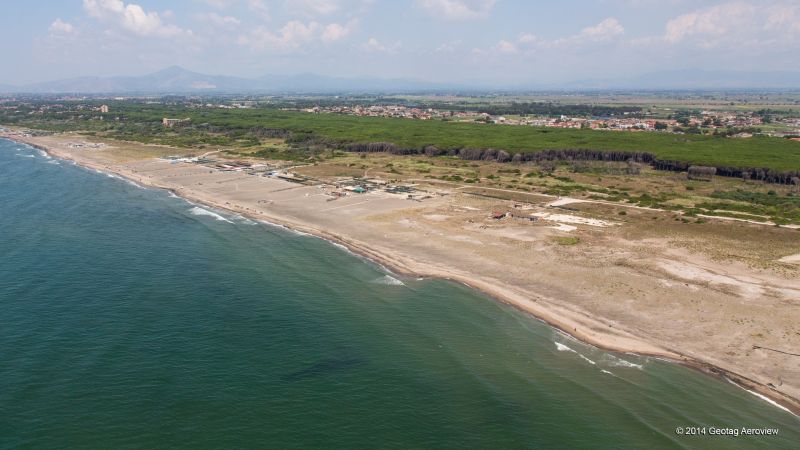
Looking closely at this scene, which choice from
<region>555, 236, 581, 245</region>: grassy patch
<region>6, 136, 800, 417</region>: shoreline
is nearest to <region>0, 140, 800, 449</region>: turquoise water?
<region>6, 136, 800, 417</region>: shoreline

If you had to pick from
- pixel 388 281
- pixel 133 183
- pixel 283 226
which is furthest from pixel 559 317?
pixel 133 183

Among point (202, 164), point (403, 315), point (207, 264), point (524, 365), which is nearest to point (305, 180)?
point (202, 164)

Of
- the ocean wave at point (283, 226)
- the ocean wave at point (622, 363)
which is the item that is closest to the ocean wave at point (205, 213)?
the ocean wave at point (283, 226)

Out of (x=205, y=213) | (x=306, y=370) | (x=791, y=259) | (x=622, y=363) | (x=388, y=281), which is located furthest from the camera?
(x=205, y=213)

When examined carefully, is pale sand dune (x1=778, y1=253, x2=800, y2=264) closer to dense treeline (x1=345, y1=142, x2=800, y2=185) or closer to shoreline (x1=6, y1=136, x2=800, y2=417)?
shoreline (x1=6, y1=136, x2=800, y2=417)

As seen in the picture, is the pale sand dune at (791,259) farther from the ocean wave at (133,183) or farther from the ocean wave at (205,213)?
the ocean wave at (133,183)

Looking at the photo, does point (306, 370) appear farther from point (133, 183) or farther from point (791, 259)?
point (133, 183)

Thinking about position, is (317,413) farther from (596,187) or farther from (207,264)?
(596,187)
